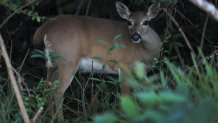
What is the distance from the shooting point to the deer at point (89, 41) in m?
7.79

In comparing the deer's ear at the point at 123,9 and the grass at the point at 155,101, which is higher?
the deer's ear at the point at 123,9

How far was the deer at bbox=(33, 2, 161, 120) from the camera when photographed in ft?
25.6

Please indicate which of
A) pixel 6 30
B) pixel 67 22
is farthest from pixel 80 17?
pixel 6 30

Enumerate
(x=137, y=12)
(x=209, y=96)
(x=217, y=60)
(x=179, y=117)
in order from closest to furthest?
(x=179, y=117), (x=209, y=96), (x=217, y=60), (x=137, y=12)

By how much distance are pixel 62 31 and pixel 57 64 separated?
45 cm

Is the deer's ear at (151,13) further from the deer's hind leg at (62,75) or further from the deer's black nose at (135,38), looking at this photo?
the deer's hind leg at (62,75)

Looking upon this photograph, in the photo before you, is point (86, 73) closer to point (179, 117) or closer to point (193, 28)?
point (193, 28)

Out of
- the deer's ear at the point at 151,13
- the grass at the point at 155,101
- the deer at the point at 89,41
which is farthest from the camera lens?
the deer's ear at the point at 151,13

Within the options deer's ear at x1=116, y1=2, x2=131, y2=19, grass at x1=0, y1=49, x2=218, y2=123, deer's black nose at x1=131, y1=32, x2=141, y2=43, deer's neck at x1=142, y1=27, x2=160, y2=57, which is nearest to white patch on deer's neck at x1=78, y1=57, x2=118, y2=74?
grass at x1=0, y1=49, x2=218, y2=123

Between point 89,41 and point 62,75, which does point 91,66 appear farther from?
point 62,75

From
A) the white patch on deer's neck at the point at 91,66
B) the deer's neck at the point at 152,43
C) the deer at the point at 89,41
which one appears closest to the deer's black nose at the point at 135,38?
the deer at the point at 89,41

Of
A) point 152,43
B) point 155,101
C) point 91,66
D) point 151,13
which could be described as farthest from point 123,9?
point 155,101

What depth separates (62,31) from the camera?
7855mm

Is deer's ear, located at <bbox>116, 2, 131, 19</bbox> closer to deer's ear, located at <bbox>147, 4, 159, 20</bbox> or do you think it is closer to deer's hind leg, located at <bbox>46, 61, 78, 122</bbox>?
deer's ear, located at <bbox>147, 4, 159, 20</bbox>
